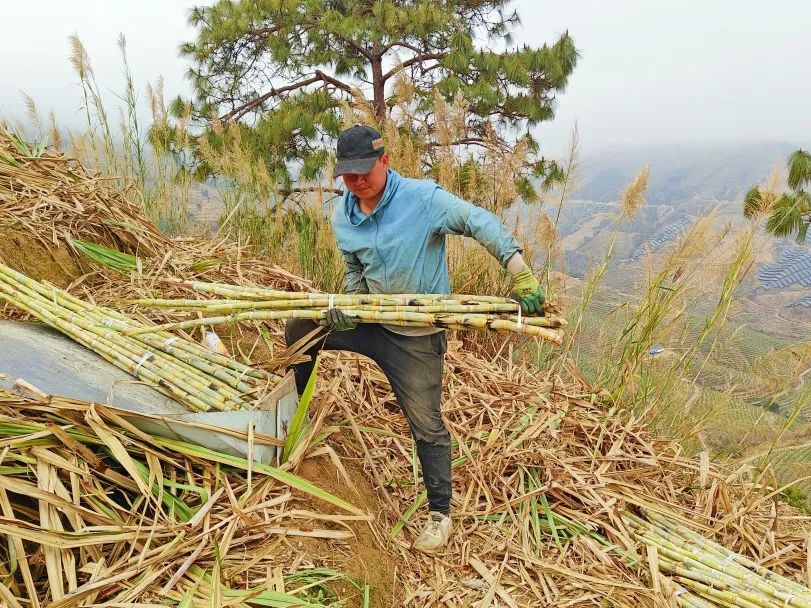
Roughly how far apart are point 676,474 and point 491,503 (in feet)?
3.67

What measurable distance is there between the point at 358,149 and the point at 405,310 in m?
0.61

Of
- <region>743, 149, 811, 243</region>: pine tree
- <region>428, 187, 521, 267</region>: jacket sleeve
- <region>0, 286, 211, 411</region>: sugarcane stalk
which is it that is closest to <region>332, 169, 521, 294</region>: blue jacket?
<region>428, 187, 521, 267</region>: jacket sleeve

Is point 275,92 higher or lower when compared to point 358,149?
higher

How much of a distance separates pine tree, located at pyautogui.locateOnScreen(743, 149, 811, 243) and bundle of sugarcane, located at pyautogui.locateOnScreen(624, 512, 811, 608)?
179cm

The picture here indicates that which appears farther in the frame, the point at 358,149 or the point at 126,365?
the point at 126,365

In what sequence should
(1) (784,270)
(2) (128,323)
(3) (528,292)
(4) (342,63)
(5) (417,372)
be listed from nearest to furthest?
1. (3) (528,292)
2. (5) (417,372)
3. (2) (128,323)
4. (4) (342,63)
5. (1) (784,270)

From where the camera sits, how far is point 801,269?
25.6 metres

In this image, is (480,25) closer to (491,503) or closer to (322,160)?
(322,160)

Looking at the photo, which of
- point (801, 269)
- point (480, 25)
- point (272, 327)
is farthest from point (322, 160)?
point (801, 269)

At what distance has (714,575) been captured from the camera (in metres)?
2.13

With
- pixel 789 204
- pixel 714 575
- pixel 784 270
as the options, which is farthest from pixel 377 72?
pixel 784 270

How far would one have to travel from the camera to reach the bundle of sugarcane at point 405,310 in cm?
181

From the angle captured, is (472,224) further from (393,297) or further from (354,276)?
(354,276)

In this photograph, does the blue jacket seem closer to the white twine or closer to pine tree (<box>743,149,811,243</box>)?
the white twine
